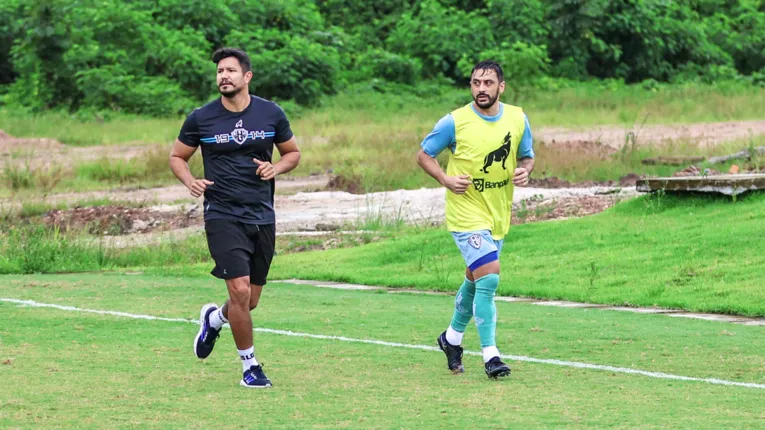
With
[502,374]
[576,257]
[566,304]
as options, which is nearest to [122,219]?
[576,257]

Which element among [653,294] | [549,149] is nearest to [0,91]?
[549,149]

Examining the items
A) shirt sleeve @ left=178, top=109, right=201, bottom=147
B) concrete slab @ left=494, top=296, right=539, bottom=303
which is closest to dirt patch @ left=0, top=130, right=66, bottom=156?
concrete slab @ left=494, top=296, right=539, bottom=303

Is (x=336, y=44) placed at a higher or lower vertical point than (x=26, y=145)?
higher

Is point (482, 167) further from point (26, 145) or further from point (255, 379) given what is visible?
point (26, 145)

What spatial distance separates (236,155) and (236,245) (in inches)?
21.1

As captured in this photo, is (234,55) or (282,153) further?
(282,153)

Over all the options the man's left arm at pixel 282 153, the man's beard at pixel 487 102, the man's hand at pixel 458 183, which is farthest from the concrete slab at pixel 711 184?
the man's left arm at pixel 282 153

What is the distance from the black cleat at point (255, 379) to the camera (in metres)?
7.95

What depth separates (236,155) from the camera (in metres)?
8.12

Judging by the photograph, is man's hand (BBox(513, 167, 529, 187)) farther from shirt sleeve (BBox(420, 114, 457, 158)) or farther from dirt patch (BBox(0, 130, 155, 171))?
dirt patch (BBox(0, 130, 155, 171))

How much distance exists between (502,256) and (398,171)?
36.1 ft

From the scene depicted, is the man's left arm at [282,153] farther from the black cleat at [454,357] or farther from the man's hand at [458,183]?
the black cleat at [454,357]

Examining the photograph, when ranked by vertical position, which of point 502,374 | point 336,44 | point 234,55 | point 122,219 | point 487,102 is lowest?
point 122,219

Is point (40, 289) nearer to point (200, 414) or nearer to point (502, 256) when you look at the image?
point (502, 256)
